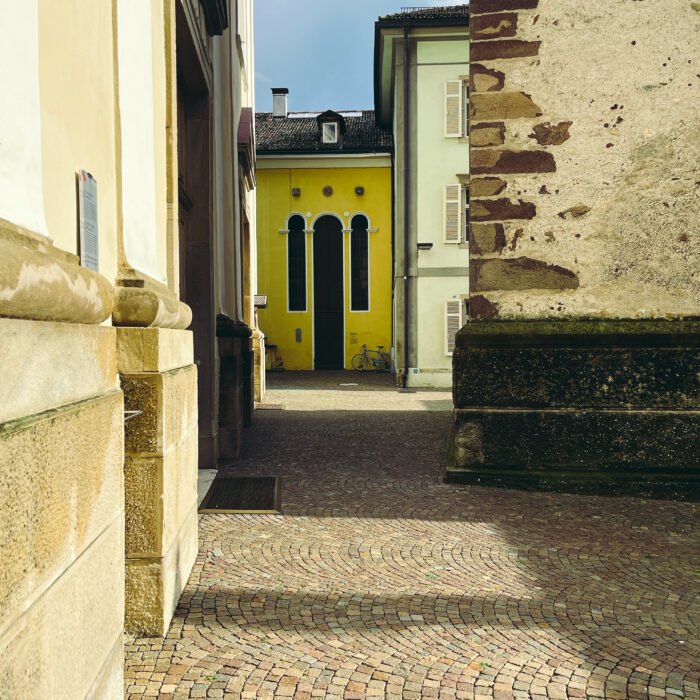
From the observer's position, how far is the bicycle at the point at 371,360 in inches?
930

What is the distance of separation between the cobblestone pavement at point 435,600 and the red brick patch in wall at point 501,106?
296cm

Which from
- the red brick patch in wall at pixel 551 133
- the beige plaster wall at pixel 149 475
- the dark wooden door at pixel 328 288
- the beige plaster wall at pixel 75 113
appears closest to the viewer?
the beige plaster wall at pixel 75 113

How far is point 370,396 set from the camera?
14188 millimetres

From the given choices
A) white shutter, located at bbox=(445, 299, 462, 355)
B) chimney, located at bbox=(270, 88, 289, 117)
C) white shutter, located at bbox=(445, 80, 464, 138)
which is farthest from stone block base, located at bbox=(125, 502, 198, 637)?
chimney, located at bbox=(270, 88, 289, 117)

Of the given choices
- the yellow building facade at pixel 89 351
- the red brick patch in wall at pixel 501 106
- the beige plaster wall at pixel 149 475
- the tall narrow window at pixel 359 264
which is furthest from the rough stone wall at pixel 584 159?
the tall narrow window at pixel 359 264

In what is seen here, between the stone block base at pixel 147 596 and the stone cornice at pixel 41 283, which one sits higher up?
the stone cornice at pixel 41 283

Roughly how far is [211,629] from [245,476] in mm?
3026

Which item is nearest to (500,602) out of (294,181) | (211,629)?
(211,629)

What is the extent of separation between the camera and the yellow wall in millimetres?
23672

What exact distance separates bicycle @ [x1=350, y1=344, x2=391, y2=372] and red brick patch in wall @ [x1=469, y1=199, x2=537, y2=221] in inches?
710

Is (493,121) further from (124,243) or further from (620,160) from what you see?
(124,243)

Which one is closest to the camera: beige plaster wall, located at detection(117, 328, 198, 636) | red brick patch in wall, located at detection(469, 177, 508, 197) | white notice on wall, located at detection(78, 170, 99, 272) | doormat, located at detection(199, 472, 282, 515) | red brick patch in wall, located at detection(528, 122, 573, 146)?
white notice on wall, located at detection(78, 170, 99, 272)

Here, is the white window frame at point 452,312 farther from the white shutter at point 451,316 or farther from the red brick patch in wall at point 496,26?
the red brick patch in wall at point 496,26

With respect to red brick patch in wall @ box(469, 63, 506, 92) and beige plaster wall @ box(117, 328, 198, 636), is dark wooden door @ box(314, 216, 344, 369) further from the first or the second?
beige plaster wall @ box(117, 328, 198, 636)
